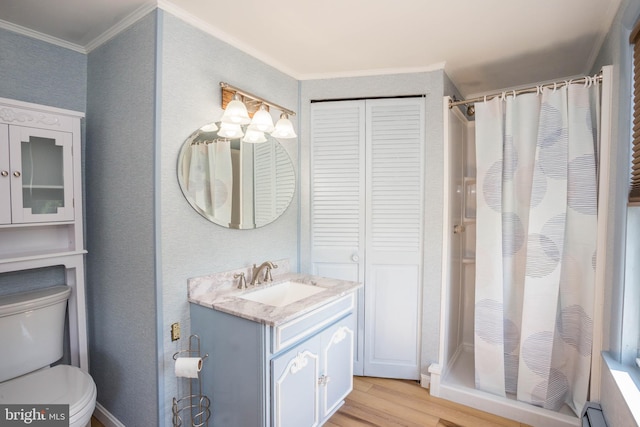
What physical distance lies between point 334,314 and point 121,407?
52.8 inches

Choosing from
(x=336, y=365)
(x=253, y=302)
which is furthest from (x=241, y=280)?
(x=336, y=365)

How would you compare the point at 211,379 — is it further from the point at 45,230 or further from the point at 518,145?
the point at 518,145

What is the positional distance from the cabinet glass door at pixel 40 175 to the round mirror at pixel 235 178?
71cm

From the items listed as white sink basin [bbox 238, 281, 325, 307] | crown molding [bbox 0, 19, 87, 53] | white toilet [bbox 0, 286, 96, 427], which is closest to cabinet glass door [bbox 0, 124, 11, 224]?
white toilet [bbox 0, 286, 96, 427]

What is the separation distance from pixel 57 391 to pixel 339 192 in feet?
6.45

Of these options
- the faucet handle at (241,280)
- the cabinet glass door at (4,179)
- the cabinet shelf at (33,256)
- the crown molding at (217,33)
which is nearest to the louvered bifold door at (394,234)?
the crown molding at (217,33)

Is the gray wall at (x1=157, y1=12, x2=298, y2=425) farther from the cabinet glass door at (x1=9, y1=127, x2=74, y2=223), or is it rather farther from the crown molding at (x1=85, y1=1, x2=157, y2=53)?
the cabinet glass door at (x1=9, y1=127, x2=74, y2=223)

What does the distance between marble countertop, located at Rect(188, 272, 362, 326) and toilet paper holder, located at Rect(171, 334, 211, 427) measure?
22 centimetres

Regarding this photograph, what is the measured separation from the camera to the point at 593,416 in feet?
5.20

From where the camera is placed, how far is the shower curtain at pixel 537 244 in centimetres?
186

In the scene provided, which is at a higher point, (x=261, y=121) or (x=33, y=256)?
(x=261, y=121)

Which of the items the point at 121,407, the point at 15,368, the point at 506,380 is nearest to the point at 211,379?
the point at 121,407

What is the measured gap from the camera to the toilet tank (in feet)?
5.23

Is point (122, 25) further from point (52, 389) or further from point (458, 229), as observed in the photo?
point (458, 229)
